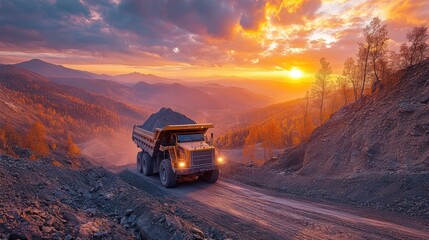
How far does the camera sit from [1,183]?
906cm

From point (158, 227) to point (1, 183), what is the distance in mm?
5069

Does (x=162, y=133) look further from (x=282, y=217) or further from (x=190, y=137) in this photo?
(x=282, y=217)

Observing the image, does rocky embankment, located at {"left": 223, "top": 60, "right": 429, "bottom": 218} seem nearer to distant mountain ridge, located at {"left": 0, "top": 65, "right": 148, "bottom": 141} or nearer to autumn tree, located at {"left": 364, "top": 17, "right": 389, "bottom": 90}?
autumn tree, located at {"left": 364, "top": 17, "right": 389, "bottom": 90}

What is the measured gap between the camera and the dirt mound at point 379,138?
15.9m

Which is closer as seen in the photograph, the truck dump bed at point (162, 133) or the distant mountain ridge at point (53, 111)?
the truck dump bed at point (162, 133)

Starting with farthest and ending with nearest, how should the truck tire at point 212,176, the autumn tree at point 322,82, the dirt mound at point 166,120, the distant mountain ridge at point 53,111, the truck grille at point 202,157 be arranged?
the distant mountain ridge at point 53,111 < the autumn tree at point 322,82 < the dirt mound at point 166,120 < the truck tire at point 212,176 < the truck grille at point 202,157

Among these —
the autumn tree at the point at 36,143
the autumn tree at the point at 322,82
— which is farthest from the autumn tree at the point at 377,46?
the autumn tree at the point at 36,143

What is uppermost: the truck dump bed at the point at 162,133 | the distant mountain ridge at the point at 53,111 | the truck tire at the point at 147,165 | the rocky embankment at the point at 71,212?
the truck dump bed at the point at 162,133

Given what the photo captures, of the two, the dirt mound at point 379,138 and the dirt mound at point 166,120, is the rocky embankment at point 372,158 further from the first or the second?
the dirt mound at point 166,120

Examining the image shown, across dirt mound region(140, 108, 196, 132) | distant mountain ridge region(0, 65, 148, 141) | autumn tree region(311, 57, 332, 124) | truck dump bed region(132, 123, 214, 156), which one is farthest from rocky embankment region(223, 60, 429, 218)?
distant mountain ridge region(0, 65, 148, 141)

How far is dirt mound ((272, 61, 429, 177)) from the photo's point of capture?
15891 millimetres

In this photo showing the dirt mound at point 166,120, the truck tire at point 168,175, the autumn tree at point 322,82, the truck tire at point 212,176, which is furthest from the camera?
the autumn tree at point 322,82

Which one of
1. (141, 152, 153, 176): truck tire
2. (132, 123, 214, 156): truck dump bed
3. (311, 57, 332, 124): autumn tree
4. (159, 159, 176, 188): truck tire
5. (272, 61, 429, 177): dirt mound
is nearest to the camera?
(272, 61, 429, 177): dirt mound

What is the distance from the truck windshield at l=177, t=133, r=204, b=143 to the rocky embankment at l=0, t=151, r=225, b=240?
404 cm
